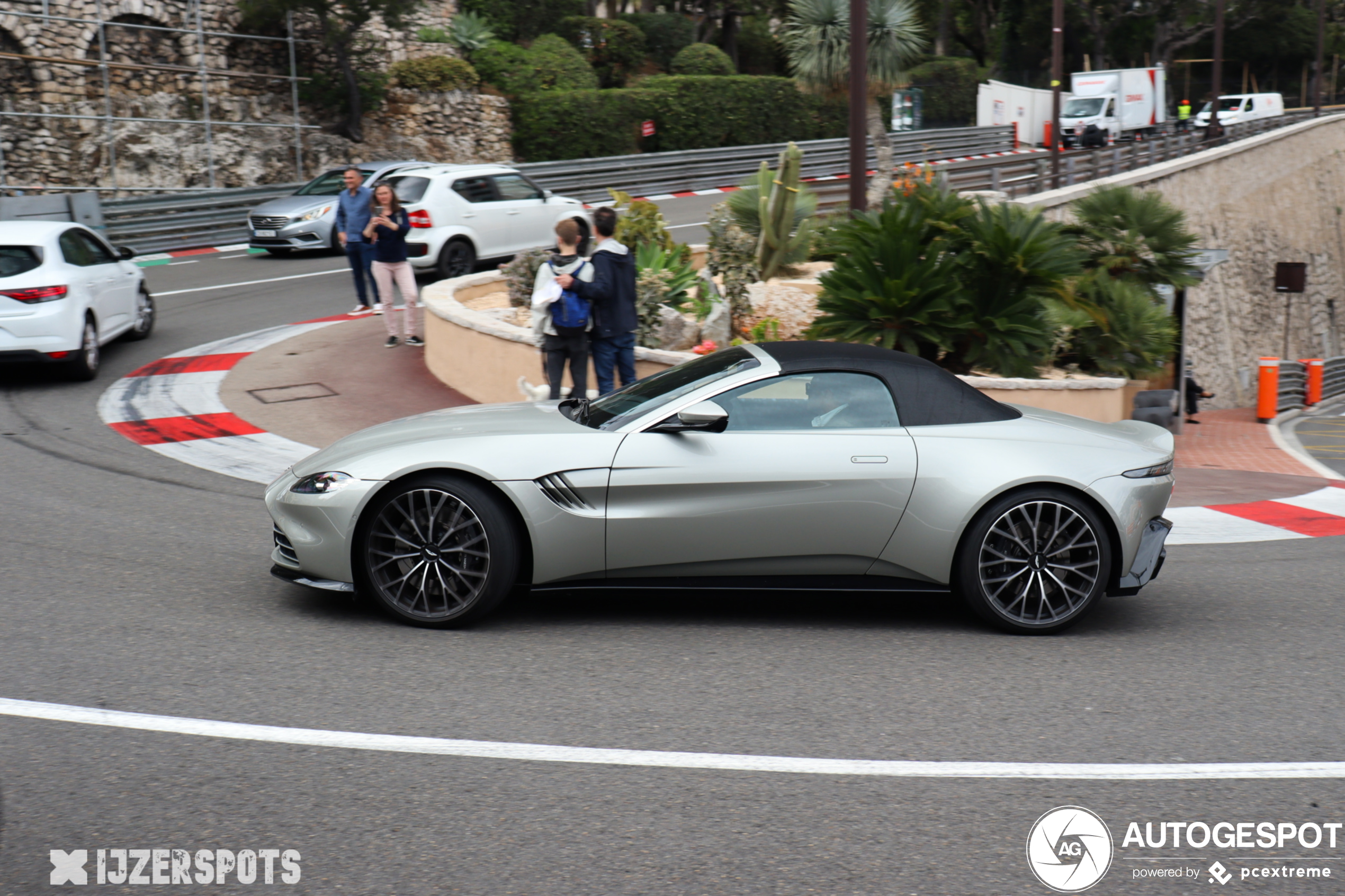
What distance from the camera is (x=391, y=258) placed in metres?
12.8

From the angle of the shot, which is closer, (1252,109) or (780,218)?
(780,218)

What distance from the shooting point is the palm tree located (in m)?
26.8

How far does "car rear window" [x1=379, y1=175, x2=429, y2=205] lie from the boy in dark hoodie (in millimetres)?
9228

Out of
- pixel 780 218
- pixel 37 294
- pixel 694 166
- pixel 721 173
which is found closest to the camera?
pixel 37 294

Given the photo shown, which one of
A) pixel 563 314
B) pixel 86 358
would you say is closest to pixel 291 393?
pixel 86 358

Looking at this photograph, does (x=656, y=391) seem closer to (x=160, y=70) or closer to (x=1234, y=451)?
(x=1234, y=451)

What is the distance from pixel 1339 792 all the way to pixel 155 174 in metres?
29.0

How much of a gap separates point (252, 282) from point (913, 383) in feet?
48.9

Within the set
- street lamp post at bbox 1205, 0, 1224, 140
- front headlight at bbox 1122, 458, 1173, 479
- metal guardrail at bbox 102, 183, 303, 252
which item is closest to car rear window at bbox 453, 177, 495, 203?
metal guardrail at bbox 102, 183, 303, 252

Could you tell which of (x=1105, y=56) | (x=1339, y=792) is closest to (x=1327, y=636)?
(x=1339, y=792)

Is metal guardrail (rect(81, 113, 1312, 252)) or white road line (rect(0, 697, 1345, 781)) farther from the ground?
metal guardrail (rect(81, 113, 1312, 252))

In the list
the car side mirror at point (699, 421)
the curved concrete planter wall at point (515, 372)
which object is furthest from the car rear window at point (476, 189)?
the car side mirror at point (699, 421)

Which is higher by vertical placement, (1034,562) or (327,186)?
(327,186)

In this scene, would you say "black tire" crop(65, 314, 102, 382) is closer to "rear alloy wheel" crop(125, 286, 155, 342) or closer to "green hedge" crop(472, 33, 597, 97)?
"rear alloy wheel" crop(125, 286, 155, 342)
